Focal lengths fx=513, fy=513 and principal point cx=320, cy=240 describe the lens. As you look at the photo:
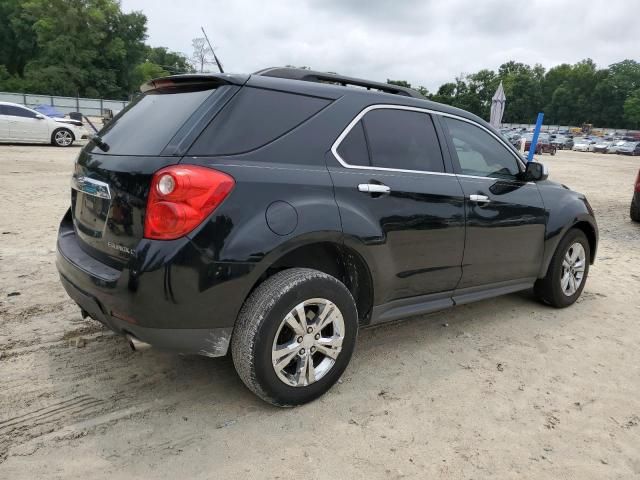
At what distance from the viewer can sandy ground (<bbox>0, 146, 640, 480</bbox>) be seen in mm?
2396

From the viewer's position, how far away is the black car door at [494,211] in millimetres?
3643

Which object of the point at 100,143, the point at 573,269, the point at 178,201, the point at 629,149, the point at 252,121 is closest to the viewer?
the point at 178,201

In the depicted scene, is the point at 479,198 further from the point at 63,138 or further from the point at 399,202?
the point at 63,138

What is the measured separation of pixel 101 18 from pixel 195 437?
2996 inches

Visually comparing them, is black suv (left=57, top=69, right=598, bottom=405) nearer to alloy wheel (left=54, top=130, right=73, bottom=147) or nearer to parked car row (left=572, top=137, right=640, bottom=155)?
alloy wheel (left=54, top=130, right=73, bottom=147)

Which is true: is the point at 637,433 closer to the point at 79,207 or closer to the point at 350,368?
the point at 350,368

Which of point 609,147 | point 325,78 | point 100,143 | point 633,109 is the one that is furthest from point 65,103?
point 633,109

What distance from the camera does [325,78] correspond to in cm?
326

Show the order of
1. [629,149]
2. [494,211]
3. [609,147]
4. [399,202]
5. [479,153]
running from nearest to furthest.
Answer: [399,202], [494,211], [479,153], [629,149], [609,147]

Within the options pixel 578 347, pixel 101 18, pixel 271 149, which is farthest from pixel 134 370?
pixel 101 18

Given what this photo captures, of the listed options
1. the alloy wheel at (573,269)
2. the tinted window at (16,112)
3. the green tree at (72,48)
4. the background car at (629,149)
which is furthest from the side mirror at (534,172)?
the green tree at (72,48)

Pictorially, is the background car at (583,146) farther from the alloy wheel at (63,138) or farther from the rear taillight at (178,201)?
the rear taillight at (178,201)

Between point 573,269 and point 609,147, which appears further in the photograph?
point 609,147

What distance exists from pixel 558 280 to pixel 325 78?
9.22 ft
